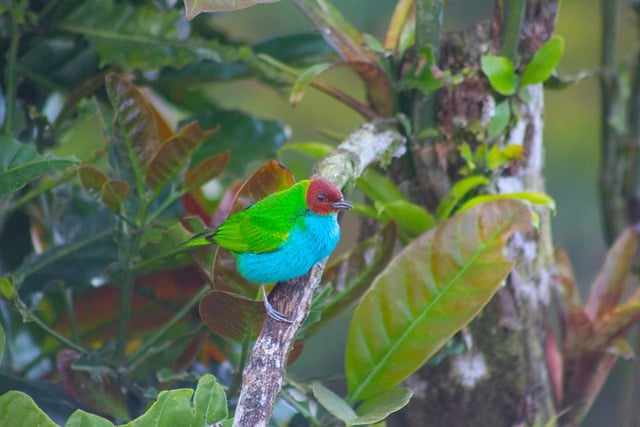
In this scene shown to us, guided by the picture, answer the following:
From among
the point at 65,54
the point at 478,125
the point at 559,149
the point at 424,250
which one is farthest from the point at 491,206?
the point at 559,149

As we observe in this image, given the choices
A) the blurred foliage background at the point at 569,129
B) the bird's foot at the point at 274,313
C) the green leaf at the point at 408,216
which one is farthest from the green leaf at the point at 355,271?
the blurred foliage background at the point at 569,129

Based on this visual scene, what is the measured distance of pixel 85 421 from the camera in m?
1.30

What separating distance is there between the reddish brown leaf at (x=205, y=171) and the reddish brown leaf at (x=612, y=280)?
1044 millimetres

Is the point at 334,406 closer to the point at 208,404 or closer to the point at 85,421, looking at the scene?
the point at 208,404

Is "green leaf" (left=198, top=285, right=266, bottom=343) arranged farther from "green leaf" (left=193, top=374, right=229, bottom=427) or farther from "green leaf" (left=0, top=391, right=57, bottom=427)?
"green leaf" (left=0, top=391, right=57, bottom=427)

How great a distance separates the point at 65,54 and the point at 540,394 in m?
1.59

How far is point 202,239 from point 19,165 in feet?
1.29

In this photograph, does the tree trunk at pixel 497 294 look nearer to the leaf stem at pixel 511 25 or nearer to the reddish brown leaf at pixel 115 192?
the leaf stem at pixel 511 25

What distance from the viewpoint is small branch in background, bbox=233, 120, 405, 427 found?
116 centimetres

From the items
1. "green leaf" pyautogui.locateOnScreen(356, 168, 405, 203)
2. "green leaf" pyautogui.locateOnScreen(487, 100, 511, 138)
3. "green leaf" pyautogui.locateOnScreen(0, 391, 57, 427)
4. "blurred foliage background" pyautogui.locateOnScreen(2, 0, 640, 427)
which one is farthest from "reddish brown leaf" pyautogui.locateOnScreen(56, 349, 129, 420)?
"blurred foliage background" pyautogui.locateOnScreen(2, 0, 640, 427)

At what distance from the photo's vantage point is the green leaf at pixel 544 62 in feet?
5.73

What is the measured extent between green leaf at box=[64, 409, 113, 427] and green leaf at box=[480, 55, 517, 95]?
110 centimetres

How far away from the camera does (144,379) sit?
2.05 meters

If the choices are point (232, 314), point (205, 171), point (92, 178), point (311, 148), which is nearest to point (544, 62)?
point (311, 148)
